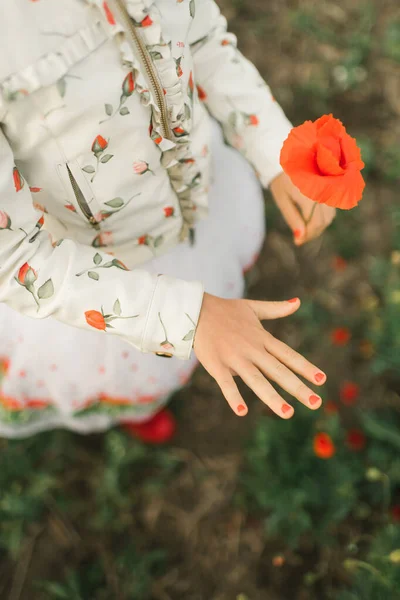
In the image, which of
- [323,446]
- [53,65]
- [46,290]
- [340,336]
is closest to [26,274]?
[46,290]

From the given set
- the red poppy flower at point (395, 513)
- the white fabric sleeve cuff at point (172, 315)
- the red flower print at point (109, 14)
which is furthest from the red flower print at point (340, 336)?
the red flower print at point (109, 14)

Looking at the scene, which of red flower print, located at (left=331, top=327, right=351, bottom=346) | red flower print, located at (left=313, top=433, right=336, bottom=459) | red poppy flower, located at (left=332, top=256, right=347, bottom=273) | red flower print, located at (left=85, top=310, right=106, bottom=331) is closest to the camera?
→ red flower print, located at (left=85, top=310, right=106, bottom=331)

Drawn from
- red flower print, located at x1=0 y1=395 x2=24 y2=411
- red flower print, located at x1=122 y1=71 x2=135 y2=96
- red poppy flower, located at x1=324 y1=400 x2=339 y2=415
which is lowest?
red poppy flower, located at x1=324 y1=400 x2=339 y2=415

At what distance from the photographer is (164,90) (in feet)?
2.41

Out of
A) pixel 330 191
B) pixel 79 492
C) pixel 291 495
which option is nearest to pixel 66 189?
pixel 330 191

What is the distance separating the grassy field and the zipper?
779mm

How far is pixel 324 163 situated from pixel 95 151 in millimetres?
310

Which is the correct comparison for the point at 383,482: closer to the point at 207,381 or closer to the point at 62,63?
the point at 207,381

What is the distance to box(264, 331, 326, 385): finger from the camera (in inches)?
28.1

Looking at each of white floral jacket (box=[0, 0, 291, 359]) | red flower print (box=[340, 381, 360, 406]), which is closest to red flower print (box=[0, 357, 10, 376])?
white floral jacket (box=[0, 0, 291, 359])

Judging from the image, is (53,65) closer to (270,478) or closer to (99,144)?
(99,144)

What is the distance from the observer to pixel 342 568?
1.34m

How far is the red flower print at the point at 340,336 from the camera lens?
5.13 ft

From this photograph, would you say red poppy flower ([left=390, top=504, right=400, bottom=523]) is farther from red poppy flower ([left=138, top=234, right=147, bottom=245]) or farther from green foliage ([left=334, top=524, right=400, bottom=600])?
red poppy flower ([left=138, top=234, right=147, bottom=245])
